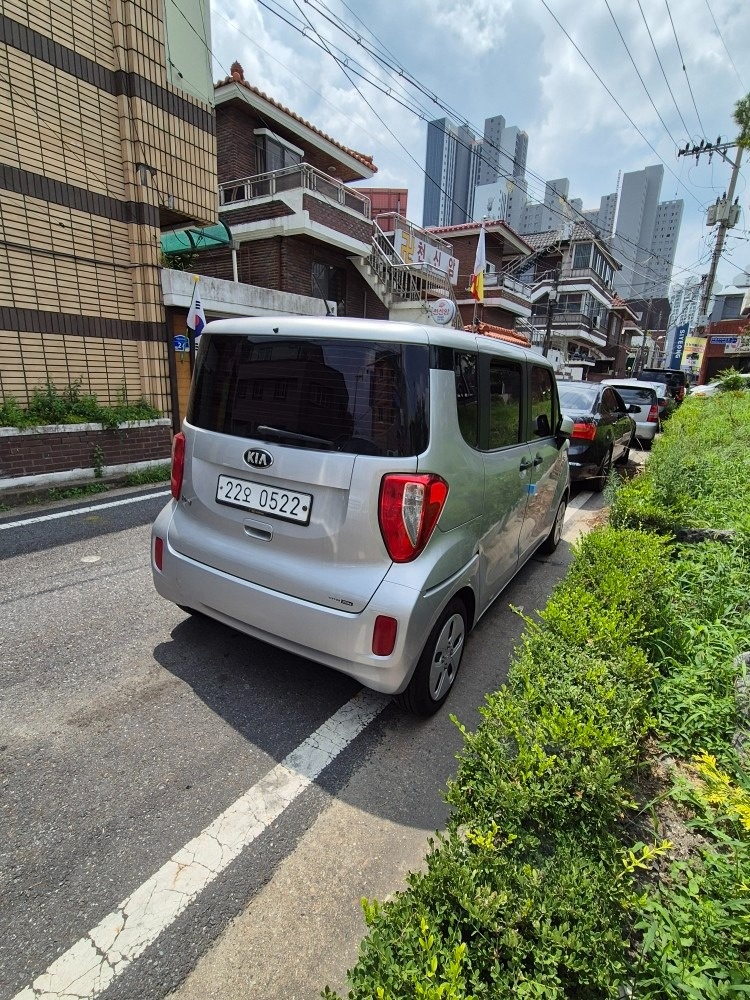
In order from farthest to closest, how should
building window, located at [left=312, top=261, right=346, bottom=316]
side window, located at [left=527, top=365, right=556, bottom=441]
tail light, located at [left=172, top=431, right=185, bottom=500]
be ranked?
building window, located at [left=312, top=261, right=346, bottom=316], side window, located at [left=527, top=365, right=556, bottom=441], tail light, located at [left=172, top=431, right=185, bottom=500]

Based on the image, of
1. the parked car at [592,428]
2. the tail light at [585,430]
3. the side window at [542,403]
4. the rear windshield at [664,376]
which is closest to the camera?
the side window at [542,403]

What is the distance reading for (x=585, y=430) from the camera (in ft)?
22.5

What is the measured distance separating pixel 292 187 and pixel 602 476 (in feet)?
34.0

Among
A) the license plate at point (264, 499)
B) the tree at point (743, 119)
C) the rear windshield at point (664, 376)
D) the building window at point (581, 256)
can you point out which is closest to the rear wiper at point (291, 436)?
the license plate at point (264, 499)

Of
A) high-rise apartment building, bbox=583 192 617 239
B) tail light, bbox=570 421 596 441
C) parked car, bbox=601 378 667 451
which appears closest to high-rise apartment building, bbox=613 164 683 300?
high-rise apartment building, bbox=583 192 617 239

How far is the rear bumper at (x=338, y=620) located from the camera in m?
2.23

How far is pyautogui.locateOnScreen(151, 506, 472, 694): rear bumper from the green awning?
11.5 m

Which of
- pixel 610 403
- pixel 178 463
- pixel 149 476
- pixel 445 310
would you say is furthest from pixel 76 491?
pixel 445 310

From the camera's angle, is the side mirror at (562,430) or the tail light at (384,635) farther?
the side mirror at (562,430)

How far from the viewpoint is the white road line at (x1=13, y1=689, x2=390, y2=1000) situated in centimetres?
150

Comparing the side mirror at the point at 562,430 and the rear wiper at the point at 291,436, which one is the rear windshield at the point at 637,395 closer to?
the side mirror at the point at 562,430

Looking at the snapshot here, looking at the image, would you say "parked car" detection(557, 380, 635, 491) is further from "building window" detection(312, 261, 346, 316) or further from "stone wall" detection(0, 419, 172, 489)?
"building window" detection(312, 261, 346, 316)

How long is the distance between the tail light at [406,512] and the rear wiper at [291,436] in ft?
1.12

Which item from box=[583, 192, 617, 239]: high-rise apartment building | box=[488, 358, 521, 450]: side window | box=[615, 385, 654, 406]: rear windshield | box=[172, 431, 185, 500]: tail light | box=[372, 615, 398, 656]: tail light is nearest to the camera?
box=[372, 615, 398, 656]: tail light
